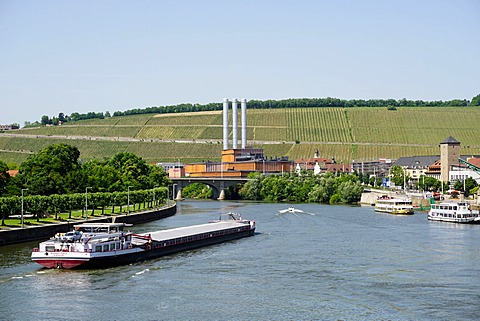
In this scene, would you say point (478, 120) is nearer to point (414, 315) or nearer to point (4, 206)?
point (4, 206)

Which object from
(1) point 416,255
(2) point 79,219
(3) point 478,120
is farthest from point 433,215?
(3) point 478,120

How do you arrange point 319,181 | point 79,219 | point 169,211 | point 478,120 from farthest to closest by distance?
1. point 478,120
2. point 319,181
3. point 169,211
4. point 79,219

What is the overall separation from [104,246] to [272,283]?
1100 centimetres

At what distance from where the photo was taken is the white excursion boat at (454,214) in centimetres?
7419

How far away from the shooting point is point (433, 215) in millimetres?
76812

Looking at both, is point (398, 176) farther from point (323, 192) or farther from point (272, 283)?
point (272, 283)

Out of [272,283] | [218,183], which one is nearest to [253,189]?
[218,183]

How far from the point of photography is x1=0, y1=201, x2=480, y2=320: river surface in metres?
33.7

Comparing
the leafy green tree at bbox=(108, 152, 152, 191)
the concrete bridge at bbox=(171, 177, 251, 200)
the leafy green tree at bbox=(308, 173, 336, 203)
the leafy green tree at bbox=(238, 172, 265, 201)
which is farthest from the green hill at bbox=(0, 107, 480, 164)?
the leafy green tree at bbox=(108, 152, 152, 191)

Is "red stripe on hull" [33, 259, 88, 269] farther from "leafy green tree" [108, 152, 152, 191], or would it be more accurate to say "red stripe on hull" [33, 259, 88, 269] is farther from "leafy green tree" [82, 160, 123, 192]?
"leafy green tree" [108, 152, 152, 191]

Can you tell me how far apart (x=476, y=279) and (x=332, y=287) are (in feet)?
25.6

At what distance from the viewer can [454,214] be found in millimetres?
74750

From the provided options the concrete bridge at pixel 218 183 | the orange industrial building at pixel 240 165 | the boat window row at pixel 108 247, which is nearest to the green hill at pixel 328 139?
the orange industrial building at pixel 240 165

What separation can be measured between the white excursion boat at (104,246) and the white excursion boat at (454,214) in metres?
28.5
